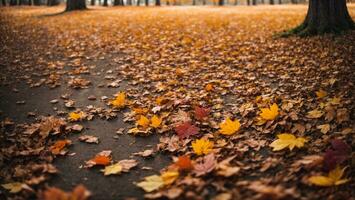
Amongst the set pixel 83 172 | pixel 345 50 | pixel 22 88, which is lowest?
pixel 83 172

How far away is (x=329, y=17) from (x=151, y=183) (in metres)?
7.02

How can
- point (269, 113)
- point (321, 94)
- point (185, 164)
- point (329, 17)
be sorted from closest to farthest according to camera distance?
point (185, 164) → point (269, 113) → point (321, 94) → point (329, 17)

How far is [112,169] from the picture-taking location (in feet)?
10.0

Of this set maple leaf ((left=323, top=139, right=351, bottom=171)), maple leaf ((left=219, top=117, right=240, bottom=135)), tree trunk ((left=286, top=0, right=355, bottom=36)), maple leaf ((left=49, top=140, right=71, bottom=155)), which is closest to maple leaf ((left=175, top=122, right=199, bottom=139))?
maple leaf ((left=219, top=117, right=240, bottom=135))

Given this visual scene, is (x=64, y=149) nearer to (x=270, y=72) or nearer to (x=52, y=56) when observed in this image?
(x=270, y=72)

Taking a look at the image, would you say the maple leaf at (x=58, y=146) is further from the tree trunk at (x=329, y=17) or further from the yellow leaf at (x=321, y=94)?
the tree trunk at (x=329, y=17)

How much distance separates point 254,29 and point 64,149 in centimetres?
845

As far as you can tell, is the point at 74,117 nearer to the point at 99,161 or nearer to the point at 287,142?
the point at 99,161

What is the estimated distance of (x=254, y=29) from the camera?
10.7m

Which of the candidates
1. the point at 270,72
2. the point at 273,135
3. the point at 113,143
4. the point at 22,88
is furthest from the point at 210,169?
the point at 22,88

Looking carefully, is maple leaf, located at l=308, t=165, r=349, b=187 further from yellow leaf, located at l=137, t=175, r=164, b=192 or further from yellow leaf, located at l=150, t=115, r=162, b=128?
yellow leaf, located at l=150, t=115, r=162, b=128

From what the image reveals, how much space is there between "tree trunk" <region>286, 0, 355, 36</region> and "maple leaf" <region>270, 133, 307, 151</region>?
5706 millimetres

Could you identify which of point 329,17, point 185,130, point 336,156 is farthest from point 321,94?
point 329,17

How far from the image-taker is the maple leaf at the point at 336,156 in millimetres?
2578
